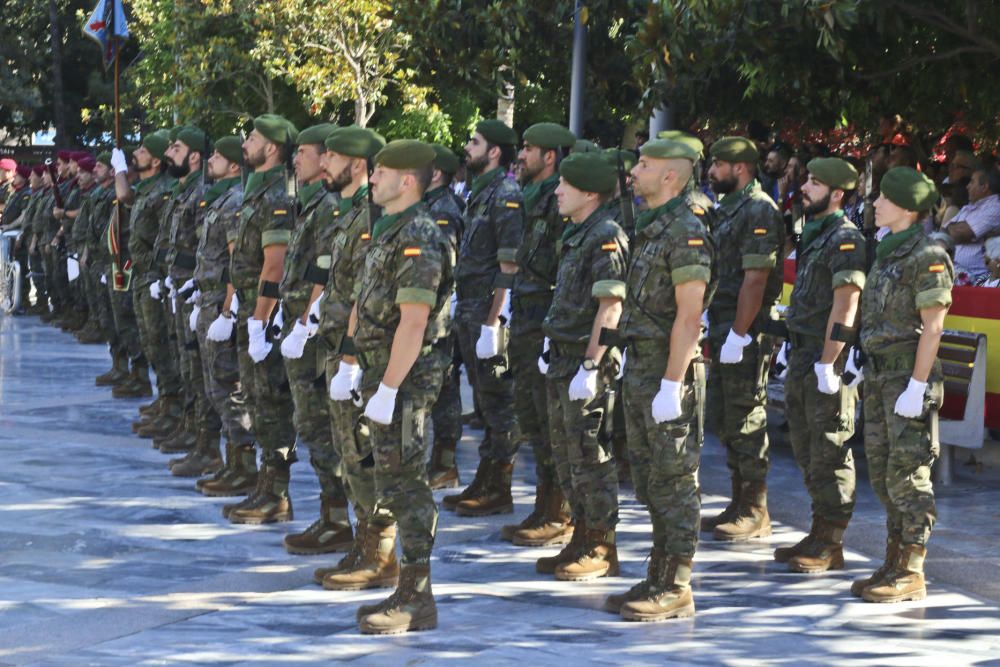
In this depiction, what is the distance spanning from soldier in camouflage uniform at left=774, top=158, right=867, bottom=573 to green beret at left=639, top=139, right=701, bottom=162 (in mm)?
1194

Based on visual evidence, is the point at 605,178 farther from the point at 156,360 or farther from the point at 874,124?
the point at 874,124

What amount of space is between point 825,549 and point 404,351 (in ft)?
8.88

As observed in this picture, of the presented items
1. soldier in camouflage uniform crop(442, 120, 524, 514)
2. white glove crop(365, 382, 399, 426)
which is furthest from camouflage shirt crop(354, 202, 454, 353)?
soldier in camouflage uniform crop(442, 120, 524, 514)

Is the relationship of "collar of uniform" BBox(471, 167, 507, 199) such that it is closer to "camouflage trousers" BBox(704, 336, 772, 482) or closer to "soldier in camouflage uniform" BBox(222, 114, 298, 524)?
"soldier in camouflage uniform" BBox(222, 114, 298, 524)

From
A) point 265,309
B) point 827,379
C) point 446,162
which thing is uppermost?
point 446,162

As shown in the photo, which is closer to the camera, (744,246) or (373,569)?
(373,569)

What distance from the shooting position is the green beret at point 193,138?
1108cm

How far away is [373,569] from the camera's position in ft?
24.3

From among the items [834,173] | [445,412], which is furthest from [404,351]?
[445,412]

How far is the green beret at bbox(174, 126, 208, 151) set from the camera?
36.3 feet

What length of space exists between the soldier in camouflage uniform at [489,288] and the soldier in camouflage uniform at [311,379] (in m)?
1.23

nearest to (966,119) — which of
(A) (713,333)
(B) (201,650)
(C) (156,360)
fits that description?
(A) (713,333)

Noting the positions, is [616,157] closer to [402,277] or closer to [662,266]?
[662,266]

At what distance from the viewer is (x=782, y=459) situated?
1127 centimetres
